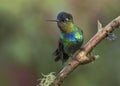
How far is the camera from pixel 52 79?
8.00 feet

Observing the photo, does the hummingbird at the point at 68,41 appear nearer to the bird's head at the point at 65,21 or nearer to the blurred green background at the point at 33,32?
the bird's head at the point at 65,21

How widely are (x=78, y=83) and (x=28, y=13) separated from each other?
906mm

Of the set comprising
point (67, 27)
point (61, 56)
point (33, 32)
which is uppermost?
point (67, 27)

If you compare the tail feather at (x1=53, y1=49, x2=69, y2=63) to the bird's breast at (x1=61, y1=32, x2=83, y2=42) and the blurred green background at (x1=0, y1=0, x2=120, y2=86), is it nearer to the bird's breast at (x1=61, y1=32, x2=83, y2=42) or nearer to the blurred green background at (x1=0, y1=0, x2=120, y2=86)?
the bird's breast at (x1=61, y1=32, x2=83, y2=42)

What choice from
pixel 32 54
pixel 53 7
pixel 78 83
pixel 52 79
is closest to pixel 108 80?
pixel 78 83

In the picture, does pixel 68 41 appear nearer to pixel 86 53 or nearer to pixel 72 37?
pixel 72 37

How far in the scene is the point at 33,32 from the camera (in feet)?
15.1

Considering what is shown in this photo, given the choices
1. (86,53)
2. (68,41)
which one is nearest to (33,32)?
(68,41)

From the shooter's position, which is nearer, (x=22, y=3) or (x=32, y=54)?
(x=22, y=3)

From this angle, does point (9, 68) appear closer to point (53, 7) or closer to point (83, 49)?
point (53, 7)

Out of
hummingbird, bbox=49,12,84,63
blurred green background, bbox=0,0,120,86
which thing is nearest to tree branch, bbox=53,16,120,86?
hummingbird, bbox=49,12,84,63

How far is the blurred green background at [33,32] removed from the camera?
4402 mm

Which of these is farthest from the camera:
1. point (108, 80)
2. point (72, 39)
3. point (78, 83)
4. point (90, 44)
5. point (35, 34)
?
point (108, 80)

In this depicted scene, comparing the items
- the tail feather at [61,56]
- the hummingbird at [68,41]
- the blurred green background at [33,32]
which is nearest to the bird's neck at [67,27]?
the hummingbird at [68,41]
